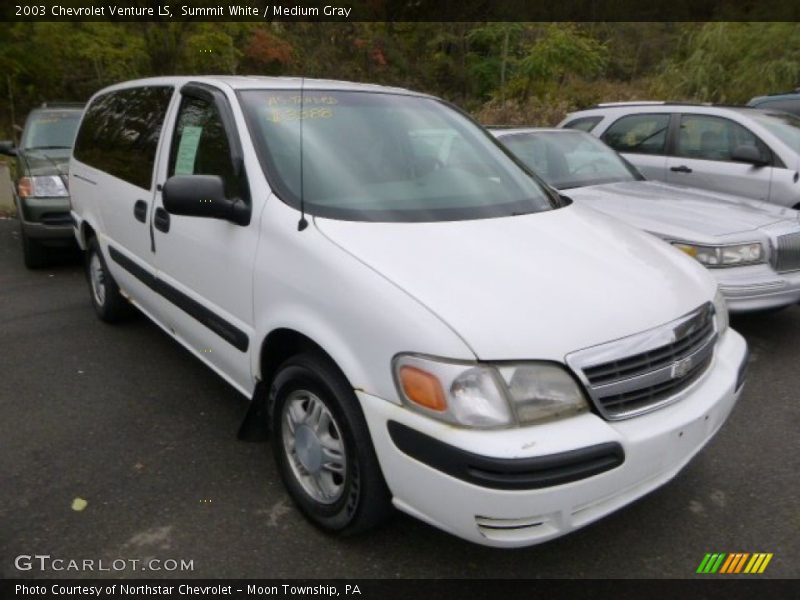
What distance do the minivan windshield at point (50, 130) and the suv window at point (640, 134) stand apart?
605 cm

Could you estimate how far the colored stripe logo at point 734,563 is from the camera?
95.6 inches

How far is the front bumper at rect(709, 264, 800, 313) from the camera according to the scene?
4.14 meters

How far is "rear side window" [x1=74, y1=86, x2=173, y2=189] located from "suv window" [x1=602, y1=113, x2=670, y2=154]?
199 inches

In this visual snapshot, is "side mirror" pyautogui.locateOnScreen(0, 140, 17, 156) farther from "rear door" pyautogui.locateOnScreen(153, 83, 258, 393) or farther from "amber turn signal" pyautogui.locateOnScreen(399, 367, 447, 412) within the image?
"amber turn signal" pyautogui.locateOnScreen(399, 367, 447, 412)

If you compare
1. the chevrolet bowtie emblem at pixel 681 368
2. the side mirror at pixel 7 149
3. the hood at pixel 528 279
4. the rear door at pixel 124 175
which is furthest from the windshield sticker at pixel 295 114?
the side mirror at pixel 7 149

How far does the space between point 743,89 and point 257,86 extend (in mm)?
17099

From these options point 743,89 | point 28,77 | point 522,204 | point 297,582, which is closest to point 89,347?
point 297,582

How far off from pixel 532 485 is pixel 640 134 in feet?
19.7

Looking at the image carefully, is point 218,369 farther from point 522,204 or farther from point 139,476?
point 522,204

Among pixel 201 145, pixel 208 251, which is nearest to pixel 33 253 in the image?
pixel 201 145

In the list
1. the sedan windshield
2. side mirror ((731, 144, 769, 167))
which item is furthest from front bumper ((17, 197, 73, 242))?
side mirror ((731, 144, 769, 167))

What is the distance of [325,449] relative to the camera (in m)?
2.50
